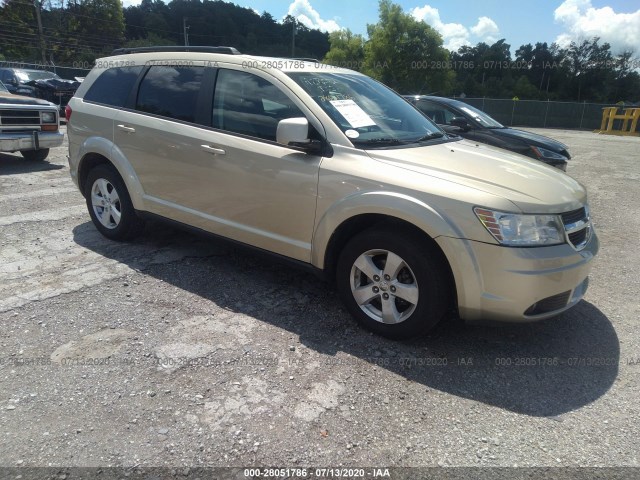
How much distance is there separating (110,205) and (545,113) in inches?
1435

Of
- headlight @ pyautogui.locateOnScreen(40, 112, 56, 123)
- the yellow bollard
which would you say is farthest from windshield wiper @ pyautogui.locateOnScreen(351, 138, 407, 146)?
the yellow bollard

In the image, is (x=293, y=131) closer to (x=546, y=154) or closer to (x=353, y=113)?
(x=353, y=113)

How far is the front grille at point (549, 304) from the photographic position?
2930 mm

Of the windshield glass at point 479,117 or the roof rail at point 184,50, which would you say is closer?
the roof rail at point 184,50

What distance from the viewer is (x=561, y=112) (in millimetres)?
34438

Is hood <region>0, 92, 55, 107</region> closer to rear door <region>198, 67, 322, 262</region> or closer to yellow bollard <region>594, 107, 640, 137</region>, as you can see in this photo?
rear door <region>198, 67, 322, 262</region>

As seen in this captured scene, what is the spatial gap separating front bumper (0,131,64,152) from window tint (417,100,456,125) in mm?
7055

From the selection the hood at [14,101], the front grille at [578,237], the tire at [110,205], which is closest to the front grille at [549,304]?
the front grille at [578,237]

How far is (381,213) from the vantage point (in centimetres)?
A: 311

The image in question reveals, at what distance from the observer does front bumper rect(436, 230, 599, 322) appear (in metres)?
2.81

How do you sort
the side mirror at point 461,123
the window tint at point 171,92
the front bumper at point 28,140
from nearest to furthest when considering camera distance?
the window tint at point 171,92
the side mirror at point 461,123
the front bumper at point 28,140

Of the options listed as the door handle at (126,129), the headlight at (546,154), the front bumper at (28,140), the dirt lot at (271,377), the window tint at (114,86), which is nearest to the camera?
the dirt lot at (271,377)

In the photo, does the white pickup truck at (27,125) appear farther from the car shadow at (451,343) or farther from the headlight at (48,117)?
the car shadow at (451,343)

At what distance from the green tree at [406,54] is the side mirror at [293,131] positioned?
48295 mm
